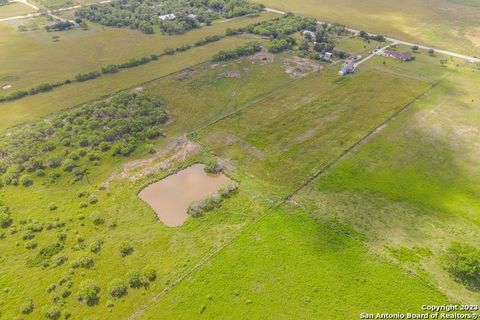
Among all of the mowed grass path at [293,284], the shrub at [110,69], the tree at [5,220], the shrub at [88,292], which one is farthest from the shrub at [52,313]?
the shrub at [110,69]

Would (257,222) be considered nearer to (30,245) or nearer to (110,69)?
(30,245)

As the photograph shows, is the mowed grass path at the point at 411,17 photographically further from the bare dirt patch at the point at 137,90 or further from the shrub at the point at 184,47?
the bare dirt patch at the point at 137,90

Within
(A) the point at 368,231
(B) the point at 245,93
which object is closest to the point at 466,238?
(A) the point at 368,231

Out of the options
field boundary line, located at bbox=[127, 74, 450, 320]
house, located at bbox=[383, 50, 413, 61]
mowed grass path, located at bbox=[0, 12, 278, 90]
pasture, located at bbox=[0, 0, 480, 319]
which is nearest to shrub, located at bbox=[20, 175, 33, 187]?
pasture, located at bbox=[0, 0, 480, 319]

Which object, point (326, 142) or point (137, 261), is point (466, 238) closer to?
point (326, 142)

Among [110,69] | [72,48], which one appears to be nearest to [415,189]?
[110,69]

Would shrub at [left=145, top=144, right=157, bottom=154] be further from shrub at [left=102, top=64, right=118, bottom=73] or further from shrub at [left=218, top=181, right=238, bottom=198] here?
shrub at [left=102, top=64, right=118, bottom=73]
